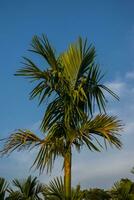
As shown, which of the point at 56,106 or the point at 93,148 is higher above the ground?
the point at 56,106

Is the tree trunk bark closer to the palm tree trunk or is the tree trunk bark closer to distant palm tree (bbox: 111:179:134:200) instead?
the palm tree trunk

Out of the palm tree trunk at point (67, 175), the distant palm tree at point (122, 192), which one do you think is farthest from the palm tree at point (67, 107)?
the distant palm tree at point (122, 192)

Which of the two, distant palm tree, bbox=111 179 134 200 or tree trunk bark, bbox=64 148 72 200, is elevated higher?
distant palm tree, bbox=111 179 134 200

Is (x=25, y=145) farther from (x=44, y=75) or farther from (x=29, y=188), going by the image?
(x=29, y=188)

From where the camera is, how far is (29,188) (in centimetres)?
1083

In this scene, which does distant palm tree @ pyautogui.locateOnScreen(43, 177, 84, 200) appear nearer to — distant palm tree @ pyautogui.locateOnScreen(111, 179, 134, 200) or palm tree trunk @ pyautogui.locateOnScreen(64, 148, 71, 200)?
palm tree trunk @ pyautogui.locateOnScreen(64, 148, 71, 200)

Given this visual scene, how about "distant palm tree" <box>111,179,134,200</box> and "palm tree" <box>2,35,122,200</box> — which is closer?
"palm tree" <box>2,35,122,200</box>

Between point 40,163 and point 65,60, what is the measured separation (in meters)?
2.15

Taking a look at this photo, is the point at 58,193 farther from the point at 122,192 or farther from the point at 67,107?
the point at 122,192

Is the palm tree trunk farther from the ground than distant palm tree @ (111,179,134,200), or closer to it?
closer to it

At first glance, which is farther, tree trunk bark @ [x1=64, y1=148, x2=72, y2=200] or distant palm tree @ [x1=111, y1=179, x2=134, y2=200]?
distant palm tree @ [x1=111, y1=179, x2=134, y2=200]

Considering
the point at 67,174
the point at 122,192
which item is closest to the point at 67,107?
the point at 67,174

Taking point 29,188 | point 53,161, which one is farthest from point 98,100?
point 29,188

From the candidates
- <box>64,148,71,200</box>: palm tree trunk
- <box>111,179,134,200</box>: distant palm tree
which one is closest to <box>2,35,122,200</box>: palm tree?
<box>64,148,71,200</box>: palm tree trunk
